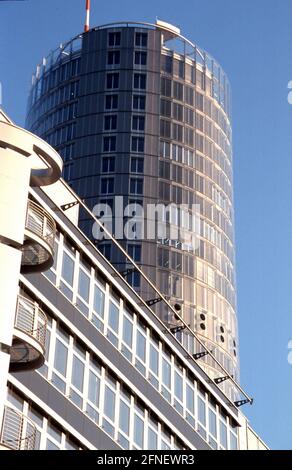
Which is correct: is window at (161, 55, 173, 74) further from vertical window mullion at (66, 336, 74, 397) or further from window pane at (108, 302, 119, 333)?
vertical window mullion at (66, 336, 74, 397)

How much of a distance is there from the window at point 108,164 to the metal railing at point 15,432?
80.2 m

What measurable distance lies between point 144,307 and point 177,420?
5319 millimetres

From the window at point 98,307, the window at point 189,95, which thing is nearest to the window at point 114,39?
the window at point 189,95

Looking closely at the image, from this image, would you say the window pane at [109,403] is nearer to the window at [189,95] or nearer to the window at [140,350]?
the window at [140,350]

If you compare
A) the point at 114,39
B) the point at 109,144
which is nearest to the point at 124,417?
the point at 109,144

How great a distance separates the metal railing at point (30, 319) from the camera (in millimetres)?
30953

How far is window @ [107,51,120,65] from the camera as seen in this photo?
114 m

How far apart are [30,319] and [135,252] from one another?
7230 centimetres

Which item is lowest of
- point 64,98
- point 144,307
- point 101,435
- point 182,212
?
point 101,435

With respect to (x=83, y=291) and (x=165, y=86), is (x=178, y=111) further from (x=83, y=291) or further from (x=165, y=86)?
(x=83, y=291)

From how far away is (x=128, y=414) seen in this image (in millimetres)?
39531
